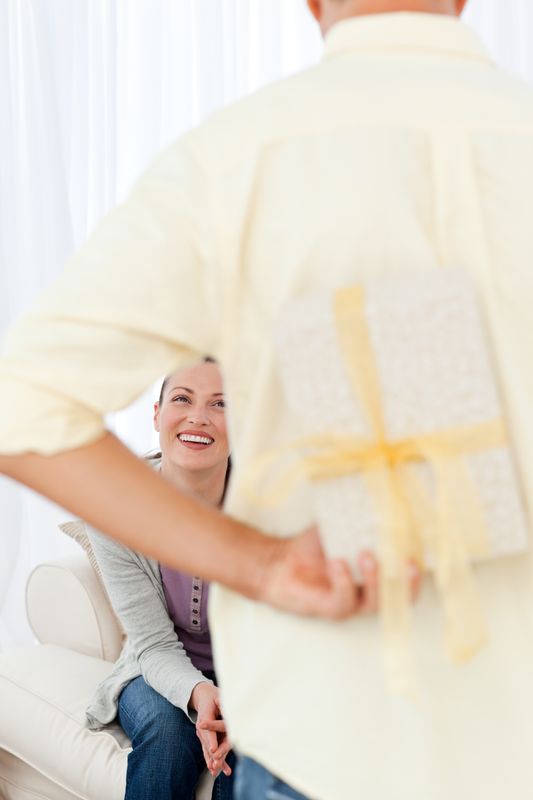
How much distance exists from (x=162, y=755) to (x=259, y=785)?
46.6 inches

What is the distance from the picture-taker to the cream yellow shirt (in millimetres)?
731

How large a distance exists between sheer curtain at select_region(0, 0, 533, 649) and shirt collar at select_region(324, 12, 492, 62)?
→ 255 centimetres

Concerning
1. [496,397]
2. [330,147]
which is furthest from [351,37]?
[496,397]

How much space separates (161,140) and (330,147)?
8.91ft

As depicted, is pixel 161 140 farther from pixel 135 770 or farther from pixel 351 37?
pixel 351 37

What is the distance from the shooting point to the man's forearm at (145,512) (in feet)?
2.49

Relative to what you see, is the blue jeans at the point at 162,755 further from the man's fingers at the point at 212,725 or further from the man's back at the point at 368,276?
the man's back at the point at 368,276

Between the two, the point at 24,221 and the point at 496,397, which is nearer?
the point at 496,397

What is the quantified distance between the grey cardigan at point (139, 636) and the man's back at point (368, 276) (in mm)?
1279

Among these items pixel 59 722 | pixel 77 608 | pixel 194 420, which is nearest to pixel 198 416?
pixel 194 420

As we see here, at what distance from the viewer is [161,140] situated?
3359 millimetres

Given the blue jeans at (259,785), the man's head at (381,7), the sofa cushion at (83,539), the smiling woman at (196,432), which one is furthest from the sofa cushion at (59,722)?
the man's head at (381,7)

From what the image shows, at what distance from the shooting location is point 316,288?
742mm

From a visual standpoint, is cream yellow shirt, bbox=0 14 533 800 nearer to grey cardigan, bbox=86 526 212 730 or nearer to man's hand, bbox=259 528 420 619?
man's hand, bbox=259 528 420 619
